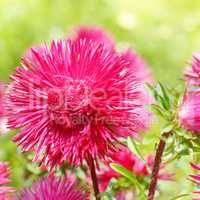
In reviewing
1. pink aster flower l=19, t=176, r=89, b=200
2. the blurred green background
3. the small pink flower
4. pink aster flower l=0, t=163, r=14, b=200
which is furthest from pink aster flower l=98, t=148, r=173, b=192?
the blurred green background

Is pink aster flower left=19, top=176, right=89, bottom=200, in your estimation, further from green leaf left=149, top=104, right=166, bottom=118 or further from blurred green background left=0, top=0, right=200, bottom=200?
blurred green background left=0, top=0, right=200, bottom=200

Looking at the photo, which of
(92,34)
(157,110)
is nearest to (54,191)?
(157,110)

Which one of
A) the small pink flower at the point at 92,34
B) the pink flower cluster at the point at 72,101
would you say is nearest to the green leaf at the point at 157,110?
the pink flower cluster at the point at 72,101

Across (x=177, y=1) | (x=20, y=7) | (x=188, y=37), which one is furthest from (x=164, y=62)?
(x=20, y=7)

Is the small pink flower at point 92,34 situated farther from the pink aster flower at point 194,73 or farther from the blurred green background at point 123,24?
the blurred green background at point 123,24

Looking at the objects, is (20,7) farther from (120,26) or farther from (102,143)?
(102,143)

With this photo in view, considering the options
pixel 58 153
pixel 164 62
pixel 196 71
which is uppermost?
pixel 164 62
